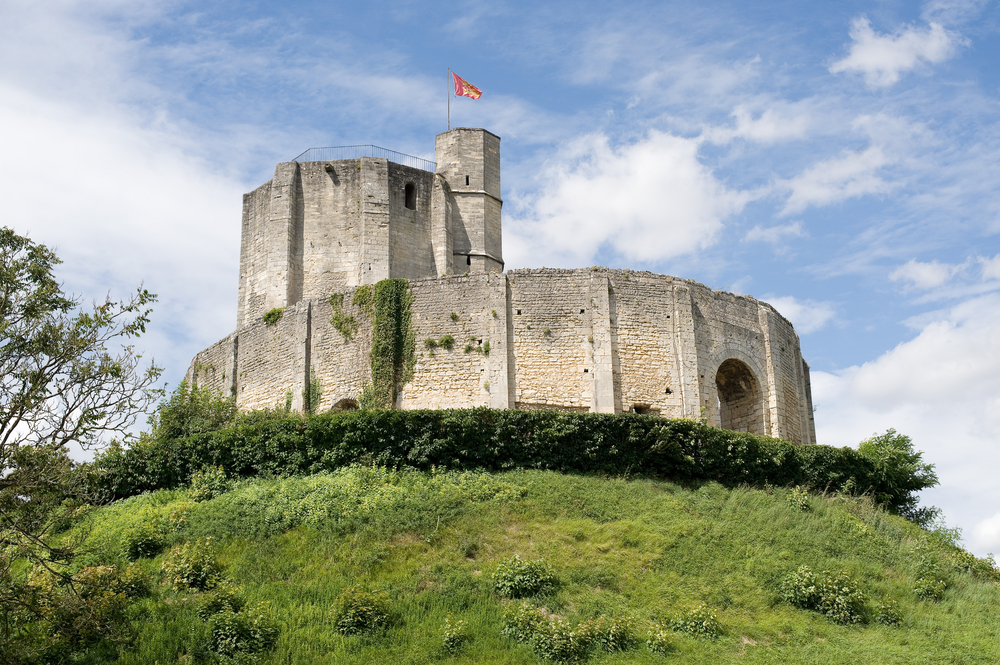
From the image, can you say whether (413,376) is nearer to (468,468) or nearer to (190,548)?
(468,468)

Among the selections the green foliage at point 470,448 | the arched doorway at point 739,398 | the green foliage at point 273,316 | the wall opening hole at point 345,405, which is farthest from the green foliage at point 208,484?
the arched doorway at point 739,398

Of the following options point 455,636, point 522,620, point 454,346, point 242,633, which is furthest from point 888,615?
point 454,346

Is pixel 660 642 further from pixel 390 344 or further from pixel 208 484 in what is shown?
pixel 390 344

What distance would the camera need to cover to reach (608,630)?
16.9 m

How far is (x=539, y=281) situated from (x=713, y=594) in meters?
12.1

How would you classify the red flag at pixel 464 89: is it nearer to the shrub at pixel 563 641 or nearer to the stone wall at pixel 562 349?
the stone wall at pixel 562 349

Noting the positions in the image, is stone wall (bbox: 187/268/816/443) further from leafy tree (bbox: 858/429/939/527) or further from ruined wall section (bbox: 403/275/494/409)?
leafy tree (bbox: 858/429/939/527)

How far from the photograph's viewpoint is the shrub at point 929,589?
63.9 feet

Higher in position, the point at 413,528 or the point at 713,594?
the point at 413,528

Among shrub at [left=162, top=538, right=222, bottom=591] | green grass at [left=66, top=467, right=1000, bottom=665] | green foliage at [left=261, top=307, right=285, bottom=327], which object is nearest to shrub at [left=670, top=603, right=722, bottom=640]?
green grass at [left=66, top=467, right=1000, bottom=665]

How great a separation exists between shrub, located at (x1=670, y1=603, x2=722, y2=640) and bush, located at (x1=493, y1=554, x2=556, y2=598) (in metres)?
2.22

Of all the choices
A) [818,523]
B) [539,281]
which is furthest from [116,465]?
[818,523]

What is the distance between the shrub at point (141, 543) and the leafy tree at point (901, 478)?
637 inches

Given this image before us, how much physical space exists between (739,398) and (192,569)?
1808cm
